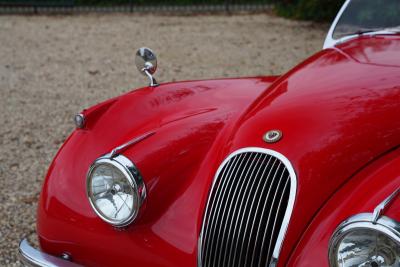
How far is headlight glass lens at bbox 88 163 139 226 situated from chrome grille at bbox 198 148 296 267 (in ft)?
1.05

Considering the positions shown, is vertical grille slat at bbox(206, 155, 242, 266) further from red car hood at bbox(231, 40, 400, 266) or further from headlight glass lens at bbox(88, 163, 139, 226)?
headlight glass lens at bbox(88, 163, 139, 226)

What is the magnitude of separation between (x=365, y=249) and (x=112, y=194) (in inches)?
40.4

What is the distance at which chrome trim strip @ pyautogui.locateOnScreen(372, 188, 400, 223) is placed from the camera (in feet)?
5.38

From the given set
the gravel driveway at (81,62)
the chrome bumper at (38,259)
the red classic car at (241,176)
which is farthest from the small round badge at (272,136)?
the gravel driveway at (81,62)

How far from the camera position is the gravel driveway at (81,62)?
185 inches

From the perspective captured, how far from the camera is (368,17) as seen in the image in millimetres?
3201

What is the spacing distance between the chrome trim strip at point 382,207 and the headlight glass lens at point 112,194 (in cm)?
94

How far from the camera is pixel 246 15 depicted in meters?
13.5

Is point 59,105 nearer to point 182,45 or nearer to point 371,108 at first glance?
point 182,45

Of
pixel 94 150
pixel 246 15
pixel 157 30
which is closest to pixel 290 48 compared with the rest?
pixel 157 30

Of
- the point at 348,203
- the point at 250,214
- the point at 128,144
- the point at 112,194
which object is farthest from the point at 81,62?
the point at 348,203

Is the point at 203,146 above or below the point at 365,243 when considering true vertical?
above

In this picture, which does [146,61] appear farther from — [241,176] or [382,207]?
[382,207]

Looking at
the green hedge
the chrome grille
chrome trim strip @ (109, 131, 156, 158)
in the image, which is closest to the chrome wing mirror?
chrome trim strip @ (109, 131, 156, 158)
